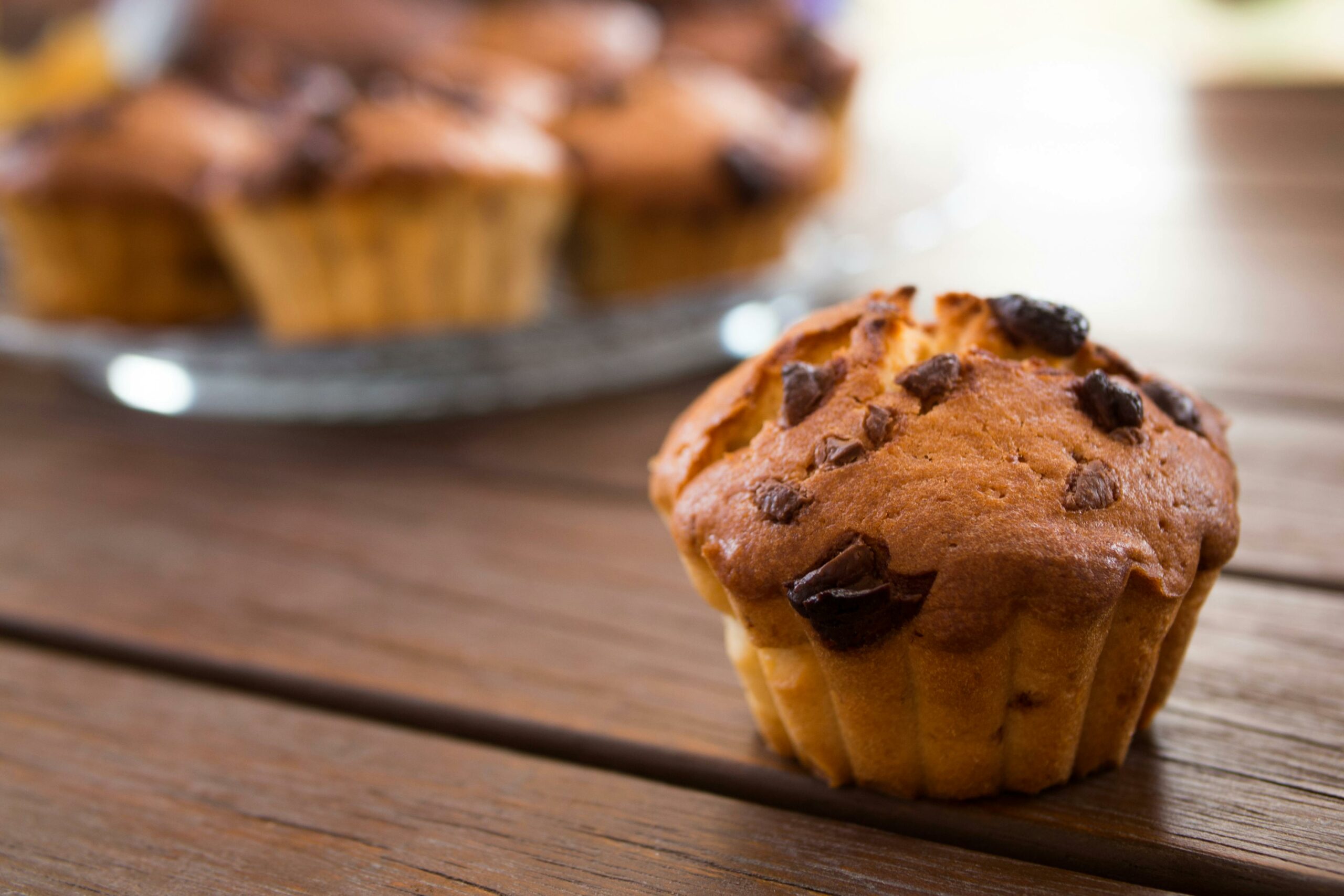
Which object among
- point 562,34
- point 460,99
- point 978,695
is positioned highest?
point 562,34

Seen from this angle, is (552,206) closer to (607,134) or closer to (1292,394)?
(607,134)

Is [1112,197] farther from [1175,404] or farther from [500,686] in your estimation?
[500,686]

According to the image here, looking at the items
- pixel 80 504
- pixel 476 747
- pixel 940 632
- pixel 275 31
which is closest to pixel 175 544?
pixel 80 504

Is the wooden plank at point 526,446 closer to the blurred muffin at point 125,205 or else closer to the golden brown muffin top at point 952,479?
the blurred muffin at point 125,205

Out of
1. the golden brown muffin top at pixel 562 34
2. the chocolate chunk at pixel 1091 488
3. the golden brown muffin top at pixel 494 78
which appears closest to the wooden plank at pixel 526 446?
the chocolate chunk at pixel 1091 488

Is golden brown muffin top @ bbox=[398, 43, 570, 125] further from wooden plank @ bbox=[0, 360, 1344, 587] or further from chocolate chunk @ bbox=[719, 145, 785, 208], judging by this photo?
wooden plank @ bbox=[0, 360, 1344, 587]

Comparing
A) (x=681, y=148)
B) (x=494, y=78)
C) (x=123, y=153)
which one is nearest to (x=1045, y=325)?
(x=681, y=148)
